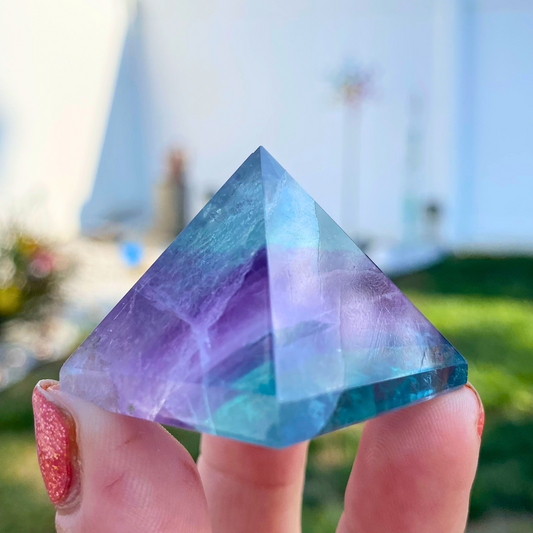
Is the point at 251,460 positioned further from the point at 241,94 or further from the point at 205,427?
the point at 241,94

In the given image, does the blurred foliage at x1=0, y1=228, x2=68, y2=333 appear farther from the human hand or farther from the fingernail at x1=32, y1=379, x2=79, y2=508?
the fingernail at x1=32, y1=379, x2=79, y2=508

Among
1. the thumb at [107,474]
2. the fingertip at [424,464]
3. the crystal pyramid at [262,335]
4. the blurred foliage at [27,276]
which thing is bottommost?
the blurred foliage at [27,276]

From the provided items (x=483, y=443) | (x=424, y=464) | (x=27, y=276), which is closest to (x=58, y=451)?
(x=424, y=464)

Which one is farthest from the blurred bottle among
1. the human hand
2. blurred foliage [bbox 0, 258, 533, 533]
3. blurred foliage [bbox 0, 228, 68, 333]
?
the human hand

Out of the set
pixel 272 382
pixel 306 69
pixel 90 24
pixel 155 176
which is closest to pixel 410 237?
pixel 306 69

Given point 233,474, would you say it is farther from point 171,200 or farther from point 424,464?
point 171,200

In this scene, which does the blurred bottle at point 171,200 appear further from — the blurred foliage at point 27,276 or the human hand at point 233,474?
the human hand at point 233,474

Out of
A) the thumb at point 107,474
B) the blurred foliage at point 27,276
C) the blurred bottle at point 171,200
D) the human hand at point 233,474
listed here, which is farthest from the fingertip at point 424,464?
the blurred bottle at point 171,200

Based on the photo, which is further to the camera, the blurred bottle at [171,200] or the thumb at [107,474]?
the blurred bottle at [171,200]
